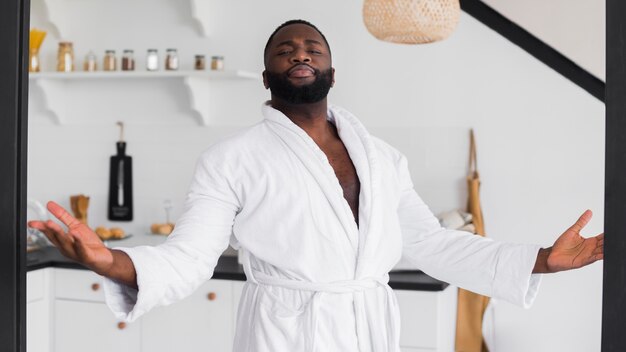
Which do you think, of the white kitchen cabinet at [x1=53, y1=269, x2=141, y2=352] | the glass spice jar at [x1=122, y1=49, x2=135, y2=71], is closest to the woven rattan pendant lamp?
the glass spice jar at [x1=122, y1=49, x2=135, y2=71]

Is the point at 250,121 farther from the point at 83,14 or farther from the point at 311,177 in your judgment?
the point at 311,177

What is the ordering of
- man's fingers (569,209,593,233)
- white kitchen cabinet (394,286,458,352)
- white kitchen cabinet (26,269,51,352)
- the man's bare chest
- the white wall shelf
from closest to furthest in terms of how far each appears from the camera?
man's fingers (569,209,593,233) < the man's bare chest < white kitchen cabinet (394,286,458,352) < white kitchen cabinet (26,269,51,352) < the white wall shelf

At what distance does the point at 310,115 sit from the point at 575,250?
631 millimetres

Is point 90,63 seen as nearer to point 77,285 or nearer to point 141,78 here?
point 141,78

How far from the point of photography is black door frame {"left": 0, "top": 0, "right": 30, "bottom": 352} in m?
0.93

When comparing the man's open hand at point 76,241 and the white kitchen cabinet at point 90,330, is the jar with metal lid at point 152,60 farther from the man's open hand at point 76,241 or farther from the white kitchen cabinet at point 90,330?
the man's open hand at point 76,241

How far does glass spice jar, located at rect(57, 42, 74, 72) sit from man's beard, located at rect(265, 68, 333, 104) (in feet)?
6.93

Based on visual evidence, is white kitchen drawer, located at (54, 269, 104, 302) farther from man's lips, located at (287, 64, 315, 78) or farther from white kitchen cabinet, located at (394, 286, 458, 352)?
man's lips, located at (287, 64, 315, 78)

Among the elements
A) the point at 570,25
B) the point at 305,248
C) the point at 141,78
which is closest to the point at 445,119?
the point at 570,25

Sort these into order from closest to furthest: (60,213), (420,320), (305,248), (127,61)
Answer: (60,213), (305,248), (420,320), (127,61)

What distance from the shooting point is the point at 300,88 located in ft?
5.86

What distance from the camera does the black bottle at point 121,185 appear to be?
3729 millimetres

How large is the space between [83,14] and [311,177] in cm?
234

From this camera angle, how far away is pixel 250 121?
11.7ft
